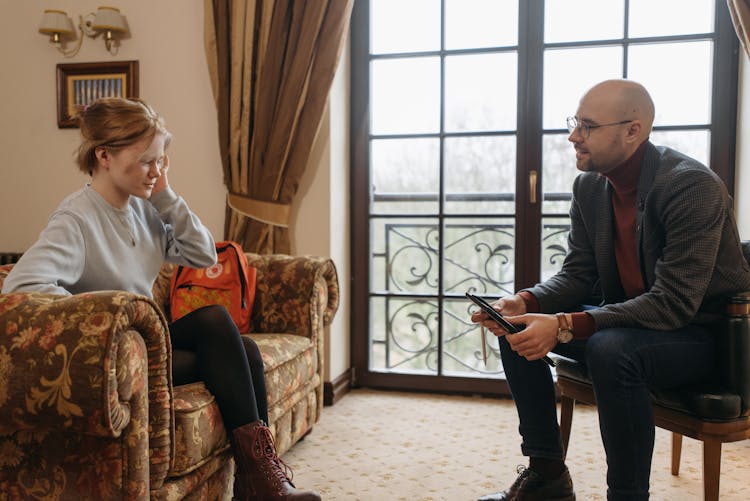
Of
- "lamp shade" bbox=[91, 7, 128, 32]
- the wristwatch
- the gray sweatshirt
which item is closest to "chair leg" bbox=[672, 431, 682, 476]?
the wristwatch

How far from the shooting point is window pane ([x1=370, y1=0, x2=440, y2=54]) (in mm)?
3154

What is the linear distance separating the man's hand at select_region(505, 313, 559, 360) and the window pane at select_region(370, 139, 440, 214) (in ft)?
5.16

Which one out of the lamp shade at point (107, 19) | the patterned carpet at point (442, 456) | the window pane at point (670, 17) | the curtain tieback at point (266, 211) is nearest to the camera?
the patterned carpet at point (442, 456)

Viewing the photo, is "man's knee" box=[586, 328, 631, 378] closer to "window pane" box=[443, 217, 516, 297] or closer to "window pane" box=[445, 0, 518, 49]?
"window pane" box=[443, 217, 516, 297]

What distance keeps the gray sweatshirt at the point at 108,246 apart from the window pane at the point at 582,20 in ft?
6.36

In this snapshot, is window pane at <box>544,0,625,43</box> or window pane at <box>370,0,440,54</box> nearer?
window pane at <box>544,0,625,43</box>

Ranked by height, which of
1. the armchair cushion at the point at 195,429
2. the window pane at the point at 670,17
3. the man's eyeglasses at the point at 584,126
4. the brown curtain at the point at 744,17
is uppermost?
the window pane at the point at 670,17

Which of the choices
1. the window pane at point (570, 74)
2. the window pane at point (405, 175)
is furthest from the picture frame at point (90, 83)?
the window pane at point (570, 74)

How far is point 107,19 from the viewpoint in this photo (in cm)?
311

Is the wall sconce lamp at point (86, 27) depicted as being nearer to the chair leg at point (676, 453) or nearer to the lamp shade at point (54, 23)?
the lamp shade at point (54, 23)

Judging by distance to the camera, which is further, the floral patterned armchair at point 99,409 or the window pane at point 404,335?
the window pane at point 404,335

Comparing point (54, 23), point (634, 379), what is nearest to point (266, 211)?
point (54, 23)

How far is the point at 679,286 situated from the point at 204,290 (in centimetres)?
158

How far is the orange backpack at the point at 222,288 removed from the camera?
2.36 meters
